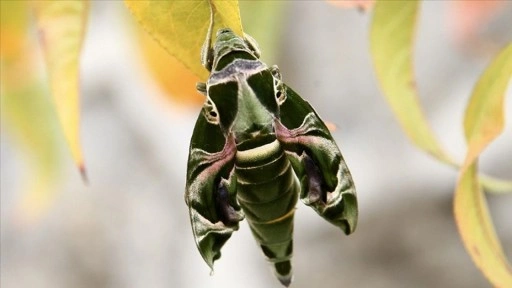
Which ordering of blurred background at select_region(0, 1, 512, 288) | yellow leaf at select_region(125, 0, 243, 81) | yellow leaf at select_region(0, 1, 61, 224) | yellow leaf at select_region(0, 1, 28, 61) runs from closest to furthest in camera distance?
yellow leaf at select_region(125, 0, 243, 81) < yellow leaf at select_region(0, 1, 28, 61) < yellow leaf at select_region(0, 1, 61, 224) < blurred background at select_region(0, 1, 512, 288)

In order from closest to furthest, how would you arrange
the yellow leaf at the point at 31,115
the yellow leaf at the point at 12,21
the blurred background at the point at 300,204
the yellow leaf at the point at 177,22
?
the yellow leaf at the point at 177,22 → the yellow leaf at the point at 12,21 → the yellow leaf at the point at 31,115 → the blurred background at the point at 300,204

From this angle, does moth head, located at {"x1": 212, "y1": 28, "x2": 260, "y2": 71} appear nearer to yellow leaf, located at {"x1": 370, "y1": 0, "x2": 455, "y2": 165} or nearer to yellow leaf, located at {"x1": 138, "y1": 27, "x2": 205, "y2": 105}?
yellow leaf, located at {"x1": 370, "y1": 0, "x2": 455, "y2": 165}

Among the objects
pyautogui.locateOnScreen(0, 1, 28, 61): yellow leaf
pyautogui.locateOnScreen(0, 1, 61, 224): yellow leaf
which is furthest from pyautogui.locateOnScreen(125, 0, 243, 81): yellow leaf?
pyautogui.locateOnScreen(0, 1, 61, 224): yellow leaf

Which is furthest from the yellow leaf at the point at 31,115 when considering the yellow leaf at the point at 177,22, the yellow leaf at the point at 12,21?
the yellow leaf at the point at 177,22

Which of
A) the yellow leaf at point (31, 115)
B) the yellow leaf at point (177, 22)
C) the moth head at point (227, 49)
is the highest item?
the yellow leaf at point (177, 22)

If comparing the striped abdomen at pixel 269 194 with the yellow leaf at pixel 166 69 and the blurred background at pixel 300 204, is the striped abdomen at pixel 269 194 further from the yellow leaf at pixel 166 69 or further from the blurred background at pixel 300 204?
the blurred background at pixel 300 204

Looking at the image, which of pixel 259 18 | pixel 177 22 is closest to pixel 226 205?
pixel 177 22
